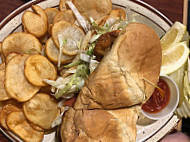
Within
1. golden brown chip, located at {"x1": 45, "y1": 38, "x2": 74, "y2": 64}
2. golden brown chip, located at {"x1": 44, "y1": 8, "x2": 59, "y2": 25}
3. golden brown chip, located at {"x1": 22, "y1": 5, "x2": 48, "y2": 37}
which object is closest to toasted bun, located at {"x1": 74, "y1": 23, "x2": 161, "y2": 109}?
golden brown chip, located at {"x1": 45, "y1": 38, "x2": 74, "y2": 64}

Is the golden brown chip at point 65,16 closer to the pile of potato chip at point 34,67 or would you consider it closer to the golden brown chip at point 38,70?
the pile of potato chip at point 34,67

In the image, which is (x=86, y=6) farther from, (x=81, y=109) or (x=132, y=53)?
(x=81, y=109)

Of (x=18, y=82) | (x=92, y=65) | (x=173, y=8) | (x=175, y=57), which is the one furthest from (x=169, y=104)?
(x=18, y=82)

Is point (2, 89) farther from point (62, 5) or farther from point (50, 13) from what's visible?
point (62, 5)

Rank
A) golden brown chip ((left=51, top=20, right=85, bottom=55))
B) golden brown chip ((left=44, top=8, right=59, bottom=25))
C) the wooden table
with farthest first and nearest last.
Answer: the wooden table < golden brown chip ((left=44, top=8, right=59, bottom=25)) < golden brown chip ((left=51, top=20, right=85, bottom=55))

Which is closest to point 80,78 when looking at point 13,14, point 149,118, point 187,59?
point 149,118

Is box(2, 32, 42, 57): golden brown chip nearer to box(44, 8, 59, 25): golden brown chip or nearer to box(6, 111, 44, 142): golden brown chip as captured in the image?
box(44, 8, 59, 25): golden brown chip

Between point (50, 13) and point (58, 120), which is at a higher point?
point (50, 13)
